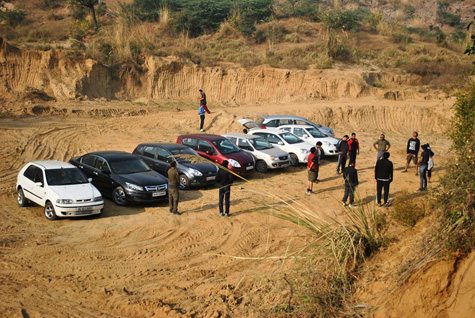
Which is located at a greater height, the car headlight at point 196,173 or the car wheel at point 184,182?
the car headlight at point 196,173

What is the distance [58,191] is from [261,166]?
8131mm

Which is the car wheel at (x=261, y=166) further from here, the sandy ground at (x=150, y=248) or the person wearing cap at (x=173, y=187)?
the person wearing cap at (x=173, y=187)

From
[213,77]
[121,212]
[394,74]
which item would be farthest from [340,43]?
[121,212]

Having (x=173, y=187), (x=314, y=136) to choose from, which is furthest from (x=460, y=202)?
(x=314, y=136)

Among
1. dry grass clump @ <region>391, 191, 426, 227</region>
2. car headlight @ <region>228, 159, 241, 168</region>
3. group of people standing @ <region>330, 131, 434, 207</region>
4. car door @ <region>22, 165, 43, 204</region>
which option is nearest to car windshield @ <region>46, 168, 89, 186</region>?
car door @ <region>22, 165, 43, 204</region>

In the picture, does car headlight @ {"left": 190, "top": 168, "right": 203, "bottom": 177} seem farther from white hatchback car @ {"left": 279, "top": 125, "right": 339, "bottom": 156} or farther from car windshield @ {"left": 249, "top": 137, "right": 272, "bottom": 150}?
white hatchback car @ {"left": 279, "top": 125, "right": 339, "bottom": 156}

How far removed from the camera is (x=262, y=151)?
1844 centimetres

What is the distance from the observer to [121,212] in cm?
1345

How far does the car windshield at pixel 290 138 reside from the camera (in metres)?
19.9

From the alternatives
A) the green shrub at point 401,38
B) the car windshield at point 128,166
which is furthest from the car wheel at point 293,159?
the green shrub at point 401,38

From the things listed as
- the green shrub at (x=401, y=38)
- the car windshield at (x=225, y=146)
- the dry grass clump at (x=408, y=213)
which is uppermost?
the green shrub at (x=401, y=38)

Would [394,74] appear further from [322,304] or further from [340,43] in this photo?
[322,304]

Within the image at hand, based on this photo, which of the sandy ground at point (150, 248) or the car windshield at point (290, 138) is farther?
the car windshield at point (290, 138)

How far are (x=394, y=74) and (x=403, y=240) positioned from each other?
3074 centimetres
